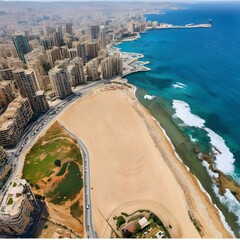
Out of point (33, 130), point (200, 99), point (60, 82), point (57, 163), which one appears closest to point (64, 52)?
point (60, 82)

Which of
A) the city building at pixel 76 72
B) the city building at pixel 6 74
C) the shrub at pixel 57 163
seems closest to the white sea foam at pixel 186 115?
the shrub at pixel 57 163

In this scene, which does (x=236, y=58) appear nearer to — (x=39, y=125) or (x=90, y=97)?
(x=90, y=97)

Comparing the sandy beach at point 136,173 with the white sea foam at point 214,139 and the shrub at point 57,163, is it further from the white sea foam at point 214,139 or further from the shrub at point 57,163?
the white sea foam at point 214,139

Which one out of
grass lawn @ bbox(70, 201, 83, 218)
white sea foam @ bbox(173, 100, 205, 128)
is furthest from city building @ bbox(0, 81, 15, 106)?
white sea foam @ bbox(173, 100, 205, 128)

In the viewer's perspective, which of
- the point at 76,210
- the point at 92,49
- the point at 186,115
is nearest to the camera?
the point at 76,210

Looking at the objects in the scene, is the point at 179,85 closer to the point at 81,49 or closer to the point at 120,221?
the point at 81,49

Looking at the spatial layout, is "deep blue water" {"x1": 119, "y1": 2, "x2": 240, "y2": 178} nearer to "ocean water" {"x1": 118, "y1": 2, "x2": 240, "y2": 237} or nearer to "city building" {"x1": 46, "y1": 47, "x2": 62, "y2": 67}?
"ocean water" {"x1": 118, "y1": 2, "x2": 240, "y2": 237}

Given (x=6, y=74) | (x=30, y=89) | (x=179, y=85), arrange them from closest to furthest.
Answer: (x=30, y=89), (x=6, y=74), (x=179, y=85)

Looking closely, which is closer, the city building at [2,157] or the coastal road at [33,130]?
the city building at [2,157]
